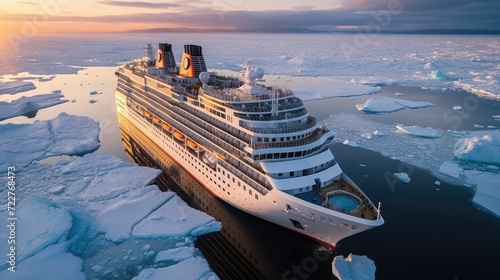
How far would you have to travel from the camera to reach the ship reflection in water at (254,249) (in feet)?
54.1

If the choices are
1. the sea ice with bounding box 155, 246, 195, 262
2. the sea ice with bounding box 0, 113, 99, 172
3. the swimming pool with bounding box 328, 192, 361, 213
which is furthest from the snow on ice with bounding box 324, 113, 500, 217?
the sea ice with bounding box 0, 113, 99, 172

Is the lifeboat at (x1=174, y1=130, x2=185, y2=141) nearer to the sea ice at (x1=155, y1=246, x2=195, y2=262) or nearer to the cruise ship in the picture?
the cruise ship

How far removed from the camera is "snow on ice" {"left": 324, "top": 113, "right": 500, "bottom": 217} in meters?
24.6

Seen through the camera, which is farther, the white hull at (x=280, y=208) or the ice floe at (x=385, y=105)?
the ice floe at (x=385, y=105)

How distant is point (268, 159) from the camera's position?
18.4m

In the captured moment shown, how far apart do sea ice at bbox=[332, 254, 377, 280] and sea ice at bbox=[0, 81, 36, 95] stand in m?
65.5

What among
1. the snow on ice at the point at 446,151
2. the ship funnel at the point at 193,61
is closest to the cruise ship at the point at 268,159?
the ship funnel at the point at 193,61

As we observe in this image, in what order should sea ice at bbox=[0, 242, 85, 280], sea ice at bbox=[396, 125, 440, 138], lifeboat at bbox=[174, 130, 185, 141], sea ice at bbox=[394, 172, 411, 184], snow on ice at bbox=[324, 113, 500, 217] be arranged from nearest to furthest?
sea ice at bbox=[0, 242, 85, 280] < snow on ice at bbox=[324, 113, 500, 217] < sea ice at bbox=[394, 172, 411, 184] < lifeboat at bbox=[174, 130, 185, 141] < sea ice at bbox=[396, 125, 440, 138]

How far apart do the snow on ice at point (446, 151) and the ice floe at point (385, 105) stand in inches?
283

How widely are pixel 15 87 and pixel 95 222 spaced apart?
187 ft

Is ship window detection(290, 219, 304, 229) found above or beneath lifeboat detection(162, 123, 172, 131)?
beneath

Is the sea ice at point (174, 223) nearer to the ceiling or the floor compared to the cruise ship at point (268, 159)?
nearer to the floor

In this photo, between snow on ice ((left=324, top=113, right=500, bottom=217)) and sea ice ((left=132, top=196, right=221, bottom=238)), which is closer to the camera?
sea ice ((left=132, top=196, right=221, bottom=238))

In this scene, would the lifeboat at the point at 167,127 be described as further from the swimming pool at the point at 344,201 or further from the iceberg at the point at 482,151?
the iceberg at the point at 482,151
